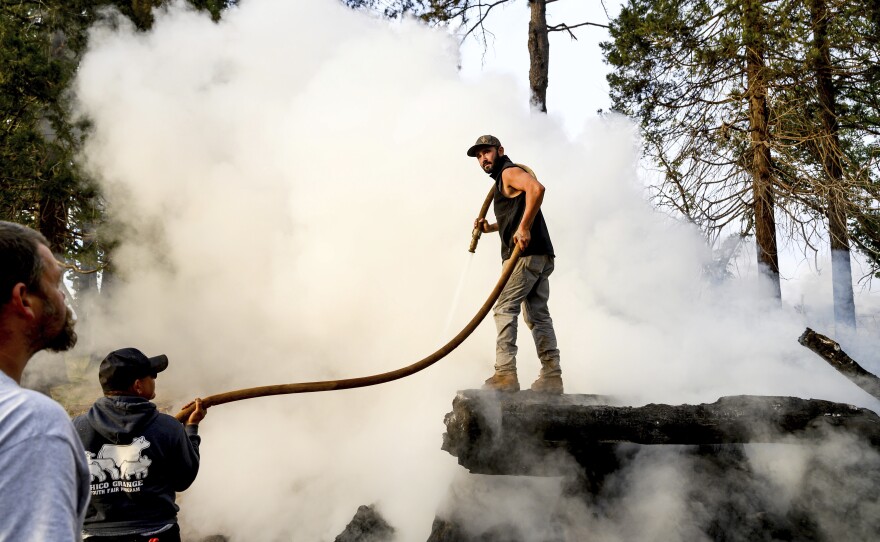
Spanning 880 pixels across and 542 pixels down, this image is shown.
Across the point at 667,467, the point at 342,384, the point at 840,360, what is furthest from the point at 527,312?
the point at 840,360

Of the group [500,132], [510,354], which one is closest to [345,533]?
[510,354]

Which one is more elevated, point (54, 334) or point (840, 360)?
point (54, 334)

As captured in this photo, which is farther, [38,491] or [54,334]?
[54,334]

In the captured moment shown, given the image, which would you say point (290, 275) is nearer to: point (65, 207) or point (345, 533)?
point (65, 207)

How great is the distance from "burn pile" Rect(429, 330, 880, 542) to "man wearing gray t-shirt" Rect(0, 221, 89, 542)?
306cm

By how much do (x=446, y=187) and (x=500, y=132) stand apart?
1.05 m

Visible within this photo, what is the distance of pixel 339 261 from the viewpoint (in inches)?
294

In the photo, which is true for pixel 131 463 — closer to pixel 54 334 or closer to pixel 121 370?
pixel 121 370

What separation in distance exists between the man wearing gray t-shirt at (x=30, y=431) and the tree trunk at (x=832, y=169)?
34.7ft

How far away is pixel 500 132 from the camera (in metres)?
7.70

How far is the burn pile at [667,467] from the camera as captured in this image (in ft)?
12.5

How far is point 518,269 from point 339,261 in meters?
3.42

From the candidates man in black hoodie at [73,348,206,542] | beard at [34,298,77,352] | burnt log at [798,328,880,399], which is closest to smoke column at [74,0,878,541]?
burnt log at [798,328,880,399]

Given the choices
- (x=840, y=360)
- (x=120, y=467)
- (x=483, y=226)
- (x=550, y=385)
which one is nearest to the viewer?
(x=120, y=467)
